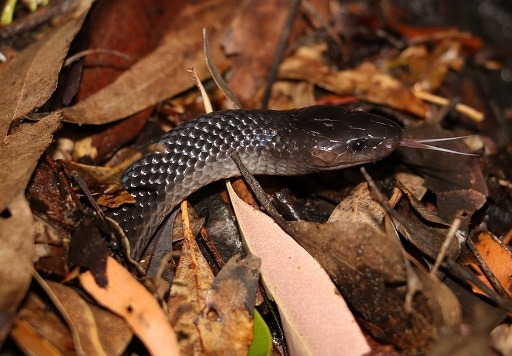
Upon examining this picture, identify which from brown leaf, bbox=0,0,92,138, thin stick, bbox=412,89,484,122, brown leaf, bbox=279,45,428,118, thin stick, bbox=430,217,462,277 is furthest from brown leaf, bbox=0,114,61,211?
thin stick, bbox=412,89,484,122

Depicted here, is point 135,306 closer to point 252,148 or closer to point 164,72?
point 252,148

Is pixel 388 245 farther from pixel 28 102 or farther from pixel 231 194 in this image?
pixel 28 102

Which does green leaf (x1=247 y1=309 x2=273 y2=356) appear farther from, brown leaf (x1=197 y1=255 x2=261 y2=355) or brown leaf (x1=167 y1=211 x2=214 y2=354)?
brown leaf (x1=167 y1=211 x2=214 y2=354)

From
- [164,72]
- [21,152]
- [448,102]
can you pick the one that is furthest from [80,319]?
[448,102]

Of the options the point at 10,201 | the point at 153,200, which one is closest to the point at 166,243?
the point at 153,200

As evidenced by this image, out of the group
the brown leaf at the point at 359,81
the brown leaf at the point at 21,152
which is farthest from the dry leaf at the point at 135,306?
the brown leaf at the point at 359,81
